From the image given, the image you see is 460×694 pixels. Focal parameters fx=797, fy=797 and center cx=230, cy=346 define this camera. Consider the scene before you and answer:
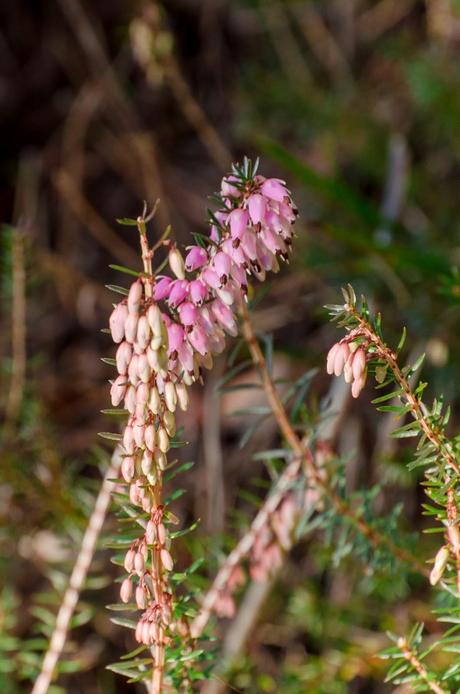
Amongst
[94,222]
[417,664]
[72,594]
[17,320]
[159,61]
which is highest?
[159,61]

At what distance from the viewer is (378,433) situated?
135 inches

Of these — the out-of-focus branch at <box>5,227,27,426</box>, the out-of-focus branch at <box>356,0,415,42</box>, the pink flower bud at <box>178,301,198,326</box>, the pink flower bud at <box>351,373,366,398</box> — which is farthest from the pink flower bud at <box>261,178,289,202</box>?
the out-of-focus branch at <box>356,0,415,42</box>

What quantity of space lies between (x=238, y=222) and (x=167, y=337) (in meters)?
0.25

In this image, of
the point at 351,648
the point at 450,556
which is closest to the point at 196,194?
the point at 351,648

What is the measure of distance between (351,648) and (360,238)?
1.48 m

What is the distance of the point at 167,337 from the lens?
127 centimetres

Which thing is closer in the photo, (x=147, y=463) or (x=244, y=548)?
(x=147, y=463)

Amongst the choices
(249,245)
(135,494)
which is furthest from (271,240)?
(135,494)

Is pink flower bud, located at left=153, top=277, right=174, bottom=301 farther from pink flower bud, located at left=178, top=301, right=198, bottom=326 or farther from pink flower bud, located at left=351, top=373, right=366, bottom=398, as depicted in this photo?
pink flower bud, located at left=351, top=373, right=366, bottom=398

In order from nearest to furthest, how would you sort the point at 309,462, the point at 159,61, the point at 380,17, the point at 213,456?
the point at 309,462 → the point at 213,456 → the point at 159,61 → the point at 380,17

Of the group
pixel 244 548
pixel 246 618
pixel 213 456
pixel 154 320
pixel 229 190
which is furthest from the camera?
pixel 213 456

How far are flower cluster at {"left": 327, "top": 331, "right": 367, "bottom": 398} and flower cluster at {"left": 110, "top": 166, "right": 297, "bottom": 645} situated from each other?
200 mm

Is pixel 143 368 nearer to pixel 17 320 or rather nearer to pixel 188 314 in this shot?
pixel 188 314

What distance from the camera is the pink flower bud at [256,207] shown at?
4.45ft
